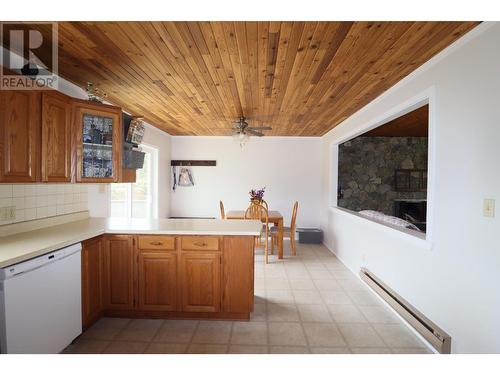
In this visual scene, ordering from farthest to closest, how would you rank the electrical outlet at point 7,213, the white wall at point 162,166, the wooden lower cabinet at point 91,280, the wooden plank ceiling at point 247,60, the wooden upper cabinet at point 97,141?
the white wall at point 162,166 → the wooden upper cabinet at point 97,141 → the wooden lower cabinet at point 91,280 → the electrical outlet at point 7,213 → the wooden plank ceiling at point 247,60

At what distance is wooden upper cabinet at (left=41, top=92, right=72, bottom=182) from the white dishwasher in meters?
0.66

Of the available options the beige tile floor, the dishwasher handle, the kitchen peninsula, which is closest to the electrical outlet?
the kitchen peninsula

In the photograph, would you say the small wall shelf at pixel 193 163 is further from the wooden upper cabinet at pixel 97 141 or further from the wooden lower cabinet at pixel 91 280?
the wooden lower cabinet at pixel 91 280

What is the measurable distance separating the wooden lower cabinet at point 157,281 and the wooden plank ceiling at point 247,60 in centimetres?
166

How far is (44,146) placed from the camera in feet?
6.91

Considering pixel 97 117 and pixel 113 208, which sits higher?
pixel 97 117

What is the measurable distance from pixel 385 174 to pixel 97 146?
18.1 ft

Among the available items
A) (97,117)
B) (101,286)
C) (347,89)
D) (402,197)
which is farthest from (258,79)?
(402,197)

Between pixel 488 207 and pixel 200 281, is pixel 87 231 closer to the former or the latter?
pixel 200 281

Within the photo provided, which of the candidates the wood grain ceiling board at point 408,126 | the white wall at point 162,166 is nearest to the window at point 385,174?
the wood grain ceiling board at point 408,126

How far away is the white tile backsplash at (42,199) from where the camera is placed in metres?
2.16

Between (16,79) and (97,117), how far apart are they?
664mm

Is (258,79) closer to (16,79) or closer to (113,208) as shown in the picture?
(16,79)

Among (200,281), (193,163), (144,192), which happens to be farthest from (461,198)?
(193,163)
